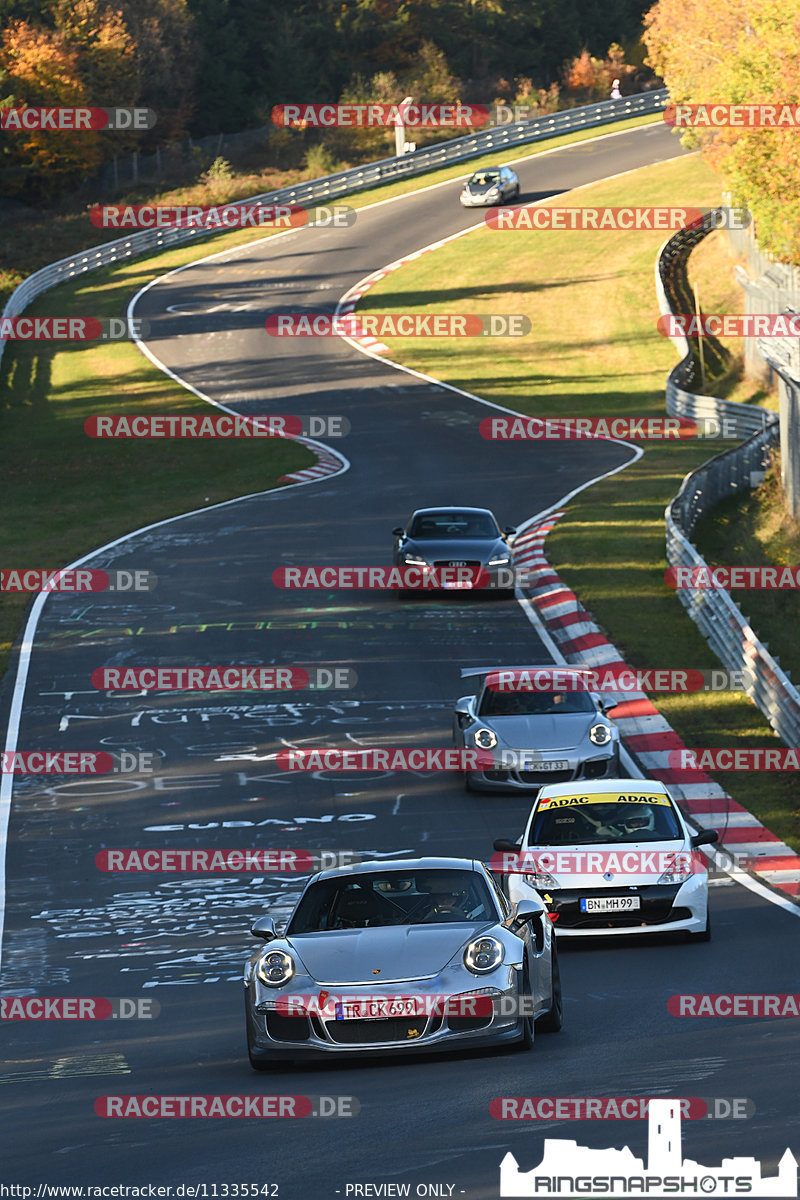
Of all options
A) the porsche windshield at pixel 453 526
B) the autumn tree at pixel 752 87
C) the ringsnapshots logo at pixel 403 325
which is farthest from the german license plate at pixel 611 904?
the ringsnapshots logo at pixel 403 325

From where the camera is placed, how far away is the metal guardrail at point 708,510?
21.2m

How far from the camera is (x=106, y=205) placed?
7938 centimetres

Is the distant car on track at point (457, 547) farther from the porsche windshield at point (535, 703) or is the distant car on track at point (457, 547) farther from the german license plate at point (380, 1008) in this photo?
the german license plate at point (380, 1008)

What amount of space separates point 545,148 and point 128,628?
57.2 m

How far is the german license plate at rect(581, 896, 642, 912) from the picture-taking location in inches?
534

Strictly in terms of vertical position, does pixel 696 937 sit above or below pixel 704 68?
below

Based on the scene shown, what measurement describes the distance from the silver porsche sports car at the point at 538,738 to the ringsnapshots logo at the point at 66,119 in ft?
197

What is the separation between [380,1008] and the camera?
32.0 feet

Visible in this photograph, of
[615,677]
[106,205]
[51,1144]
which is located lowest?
[615,677]

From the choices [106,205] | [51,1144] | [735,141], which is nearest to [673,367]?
[735,141]

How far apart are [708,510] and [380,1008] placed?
1075 inches

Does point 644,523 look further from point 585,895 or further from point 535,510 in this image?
point 585,895

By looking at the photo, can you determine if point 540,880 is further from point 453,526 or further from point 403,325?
point 403,325

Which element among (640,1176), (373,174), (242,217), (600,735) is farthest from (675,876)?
(373,174)
